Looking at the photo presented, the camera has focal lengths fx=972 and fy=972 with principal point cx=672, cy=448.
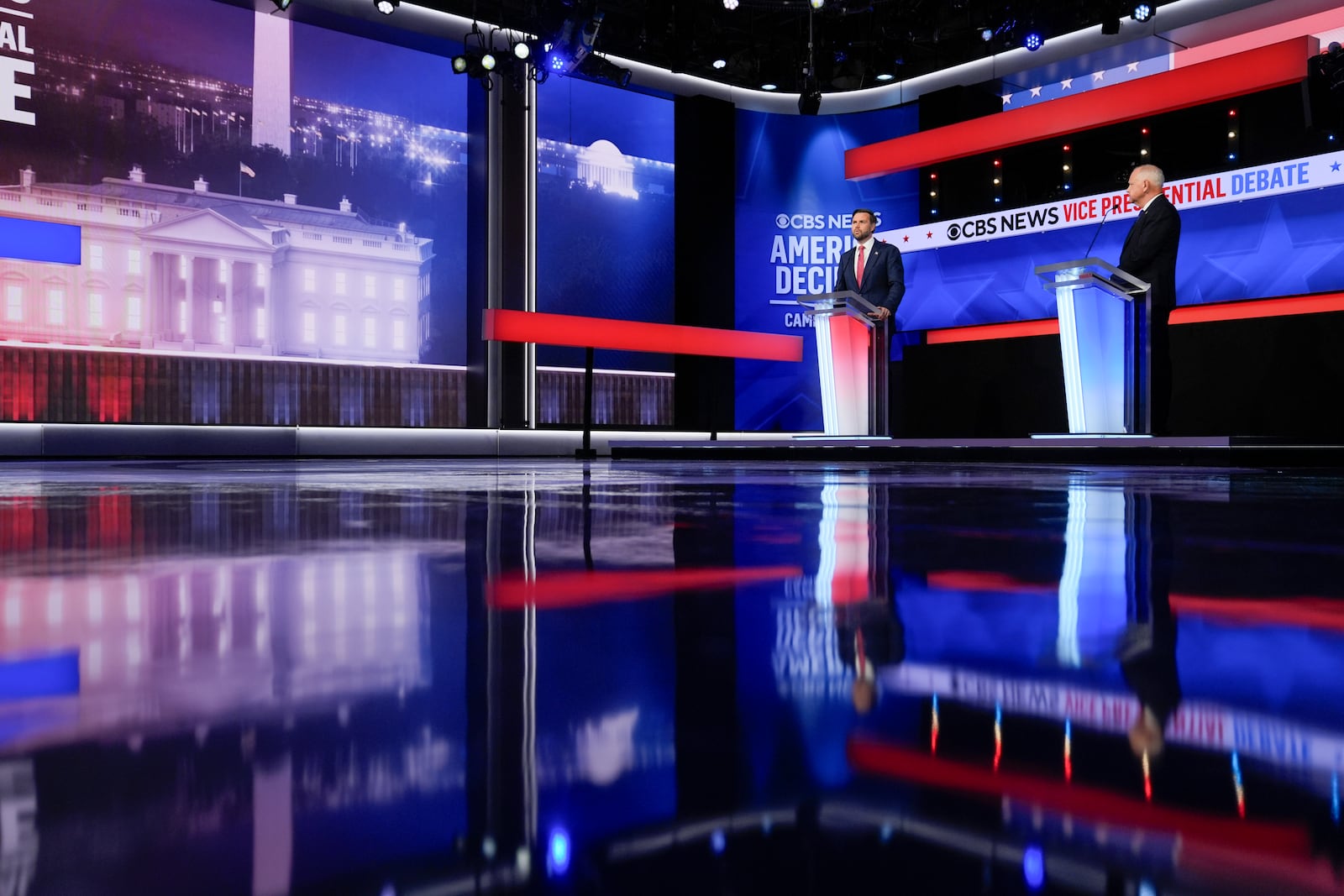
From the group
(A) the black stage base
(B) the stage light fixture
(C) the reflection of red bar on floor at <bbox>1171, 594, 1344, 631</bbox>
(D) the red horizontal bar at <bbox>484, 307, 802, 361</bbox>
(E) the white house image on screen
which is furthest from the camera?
(B) the stage light fixture

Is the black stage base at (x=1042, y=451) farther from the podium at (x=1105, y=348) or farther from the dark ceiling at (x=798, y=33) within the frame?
the dark ceiling at (x=798, y=33)

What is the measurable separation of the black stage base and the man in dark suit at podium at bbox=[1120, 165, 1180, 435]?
36 centimetres

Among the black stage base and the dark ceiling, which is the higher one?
the dark ceiling

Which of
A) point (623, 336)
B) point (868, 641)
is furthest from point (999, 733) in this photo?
point (623, 336)

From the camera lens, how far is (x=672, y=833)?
17cm

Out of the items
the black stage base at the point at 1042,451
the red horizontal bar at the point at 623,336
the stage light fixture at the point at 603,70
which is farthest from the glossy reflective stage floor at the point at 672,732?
the stage light fixture at the point at 603,70

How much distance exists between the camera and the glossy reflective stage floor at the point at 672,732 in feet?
0.54

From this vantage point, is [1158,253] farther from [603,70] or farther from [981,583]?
[603,70]

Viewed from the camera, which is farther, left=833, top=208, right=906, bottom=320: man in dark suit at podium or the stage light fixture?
the stage light fixture

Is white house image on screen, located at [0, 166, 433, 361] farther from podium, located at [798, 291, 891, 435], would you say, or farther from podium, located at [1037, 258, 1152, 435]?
podium, located at [1037, 258, 1152, 435]

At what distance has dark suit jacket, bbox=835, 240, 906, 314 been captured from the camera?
5.14m

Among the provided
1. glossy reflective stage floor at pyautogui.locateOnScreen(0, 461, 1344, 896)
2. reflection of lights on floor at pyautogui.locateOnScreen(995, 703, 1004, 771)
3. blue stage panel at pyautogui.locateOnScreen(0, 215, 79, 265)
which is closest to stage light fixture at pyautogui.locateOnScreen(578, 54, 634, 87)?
blue stage panel at pyautogui.locateOnScreen(0, 215, 79, 265)

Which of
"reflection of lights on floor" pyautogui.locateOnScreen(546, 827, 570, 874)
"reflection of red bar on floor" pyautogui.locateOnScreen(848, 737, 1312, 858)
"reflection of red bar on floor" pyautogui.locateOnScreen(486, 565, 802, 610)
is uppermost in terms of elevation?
"reflection of red bar on floor" pyautogui.locateOnScreen(848, 737, 1312, 858)

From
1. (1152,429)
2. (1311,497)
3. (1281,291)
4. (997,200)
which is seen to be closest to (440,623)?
(1311,497)
